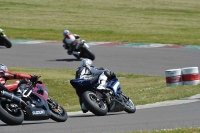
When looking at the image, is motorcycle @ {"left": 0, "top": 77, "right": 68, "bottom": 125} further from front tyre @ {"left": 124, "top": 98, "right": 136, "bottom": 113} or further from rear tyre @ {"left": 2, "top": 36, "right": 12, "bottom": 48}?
rear tyre @ {"left": 2, "top": 36, "right": 12, "bottom": 48}

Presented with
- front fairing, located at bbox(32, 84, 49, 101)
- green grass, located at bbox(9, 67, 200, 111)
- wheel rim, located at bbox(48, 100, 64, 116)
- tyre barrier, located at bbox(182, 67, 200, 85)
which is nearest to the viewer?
front fairing, located at bbox(32, 84, 49, 101)

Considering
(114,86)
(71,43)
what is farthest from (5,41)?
(114,86)

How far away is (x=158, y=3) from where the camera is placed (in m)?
51.8

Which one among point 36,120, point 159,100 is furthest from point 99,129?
point 159,100

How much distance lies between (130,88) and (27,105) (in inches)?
346

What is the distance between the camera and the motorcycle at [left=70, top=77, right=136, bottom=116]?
12.6 metres

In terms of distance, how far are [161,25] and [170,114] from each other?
27.7 metres

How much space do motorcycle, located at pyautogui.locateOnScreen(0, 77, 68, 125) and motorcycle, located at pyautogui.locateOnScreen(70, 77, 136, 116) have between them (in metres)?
0.78

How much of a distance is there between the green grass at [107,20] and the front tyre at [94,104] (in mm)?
18335

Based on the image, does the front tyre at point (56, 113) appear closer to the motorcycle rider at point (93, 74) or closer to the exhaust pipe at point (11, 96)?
the exhaust pipe at point (11, 96)

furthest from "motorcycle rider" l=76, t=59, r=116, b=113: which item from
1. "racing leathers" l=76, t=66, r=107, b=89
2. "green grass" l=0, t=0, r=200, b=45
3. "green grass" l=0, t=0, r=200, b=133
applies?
"green grass" l=0, t=0, r=200, b=45

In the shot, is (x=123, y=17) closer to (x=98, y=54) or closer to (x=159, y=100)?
(x=98, y=54)

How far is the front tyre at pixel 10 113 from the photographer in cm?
1062

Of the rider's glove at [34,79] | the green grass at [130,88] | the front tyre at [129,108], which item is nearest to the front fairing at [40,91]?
the rider's glove at [34,79]
